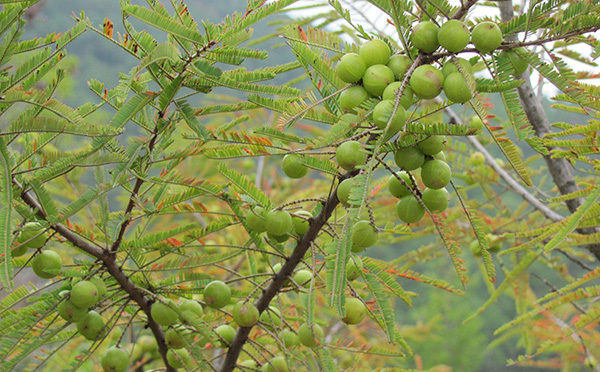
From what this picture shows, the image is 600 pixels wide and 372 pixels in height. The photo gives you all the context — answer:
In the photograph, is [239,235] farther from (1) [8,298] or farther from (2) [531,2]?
(2) [531,2]

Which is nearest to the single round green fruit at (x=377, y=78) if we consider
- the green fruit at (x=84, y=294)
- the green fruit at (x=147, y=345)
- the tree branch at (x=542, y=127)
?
the green fruit at (x=84, y=294)

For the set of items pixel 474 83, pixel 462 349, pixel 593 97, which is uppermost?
pixel 474 83

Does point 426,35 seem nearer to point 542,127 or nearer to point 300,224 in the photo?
point 300,224

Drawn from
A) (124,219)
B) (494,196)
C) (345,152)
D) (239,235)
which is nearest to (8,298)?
(124,219)

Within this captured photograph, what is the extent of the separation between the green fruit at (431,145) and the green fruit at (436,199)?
10cm

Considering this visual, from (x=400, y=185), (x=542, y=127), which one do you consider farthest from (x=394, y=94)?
(x=542, y=127)

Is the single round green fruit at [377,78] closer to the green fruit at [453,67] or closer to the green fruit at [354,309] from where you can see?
the green fruit at [453,67]

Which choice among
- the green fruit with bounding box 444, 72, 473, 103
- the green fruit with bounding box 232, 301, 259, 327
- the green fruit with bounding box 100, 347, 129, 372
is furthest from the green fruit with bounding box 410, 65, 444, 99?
the green fruit with bounding box 100, 347, 129, 372

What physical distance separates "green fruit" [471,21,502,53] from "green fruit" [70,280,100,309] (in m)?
0.94

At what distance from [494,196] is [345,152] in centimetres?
196

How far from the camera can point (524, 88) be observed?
6.90 ft

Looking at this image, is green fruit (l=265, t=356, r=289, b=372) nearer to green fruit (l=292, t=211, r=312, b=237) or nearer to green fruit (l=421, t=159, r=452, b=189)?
green fruit (l=292, t=211, r=312, b=237)

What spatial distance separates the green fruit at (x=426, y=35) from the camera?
86cm

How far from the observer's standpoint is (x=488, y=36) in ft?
2.75
